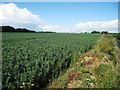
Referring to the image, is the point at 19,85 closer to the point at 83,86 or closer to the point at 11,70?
the point at 11,70

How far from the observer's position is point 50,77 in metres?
5.07

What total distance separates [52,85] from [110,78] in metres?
2.86

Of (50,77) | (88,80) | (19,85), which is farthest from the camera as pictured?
(50,77)

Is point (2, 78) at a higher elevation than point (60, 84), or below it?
higher

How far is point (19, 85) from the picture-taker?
12.4 ft

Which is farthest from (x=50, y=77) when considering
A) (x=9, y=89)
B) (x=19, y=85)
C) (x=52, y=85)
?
(x=9, y=89)

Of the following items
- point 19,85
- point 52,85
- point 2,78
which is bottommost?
point 52,85

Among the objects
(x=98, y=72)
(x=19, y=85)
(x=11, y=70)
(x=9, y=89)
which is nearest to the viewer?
(x=9, y=89)

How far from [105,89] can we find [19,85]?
350cm

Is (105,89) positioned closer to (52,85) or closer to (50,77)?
(52,85)

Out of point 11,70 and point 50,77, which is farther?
point 50,77

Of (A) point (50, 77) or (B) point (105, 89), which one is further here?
(A) point (50, 77)

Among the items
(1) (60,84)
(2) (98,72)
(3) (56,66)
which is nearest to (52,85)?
(1) (60,84)

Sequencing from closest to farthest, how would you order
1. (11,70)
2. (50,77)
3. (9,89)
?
(9,89) < (11,70) < (50,77)
